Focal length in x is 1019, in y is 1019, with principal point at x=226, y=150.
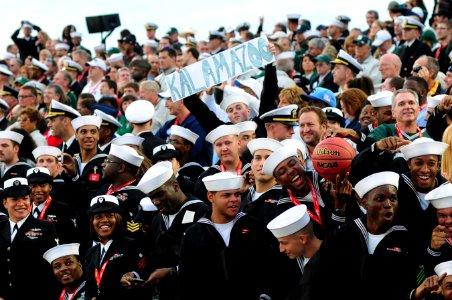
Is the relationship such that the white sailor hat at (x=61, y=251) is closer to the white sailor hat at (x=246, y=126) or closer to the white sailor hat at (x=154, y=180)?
the white sailor hat at (x=154, y=180)

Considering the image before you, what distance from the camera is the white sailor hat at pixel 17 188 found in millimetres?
11328

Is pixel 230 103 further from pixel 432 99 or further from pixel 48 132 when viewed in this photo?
pixel 48 132

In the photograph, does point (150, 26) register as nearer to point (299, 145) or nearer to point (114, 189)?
point (114, 189)

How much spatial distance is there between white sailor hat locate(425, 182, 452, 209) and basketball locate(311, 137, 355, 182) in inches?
39.3

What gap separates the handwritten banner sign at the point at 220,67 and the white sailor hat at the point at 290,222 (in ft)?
9.41

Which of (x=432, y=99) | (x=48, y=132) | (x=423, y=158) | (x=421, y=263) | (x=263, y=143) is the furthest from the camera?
(x=48, y=132)

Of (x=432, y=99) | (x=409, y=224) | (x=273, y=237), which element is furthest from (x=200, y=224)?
(x=432, y=99)

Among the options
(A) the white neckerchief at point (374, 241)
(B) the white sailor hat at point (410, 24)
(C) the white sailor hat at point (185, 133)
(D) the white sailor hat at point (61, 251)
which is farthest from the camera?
(B) the white sailor hat at point (410, 24)

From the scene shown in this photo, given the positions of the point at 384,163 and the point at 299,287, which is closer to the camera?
the point at 299,287

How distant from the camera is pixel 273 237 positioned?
9.15 meters

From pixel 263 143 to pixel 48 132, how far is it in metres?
6.30

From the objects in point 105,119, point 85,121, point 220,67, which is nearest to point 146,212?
point 220,67

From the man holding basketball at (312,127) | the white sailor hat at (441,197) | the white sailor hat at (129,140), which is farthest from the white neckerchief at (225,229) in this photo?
the white sailor hat at (129,140)

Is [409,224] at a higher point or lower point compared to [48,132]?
higher
